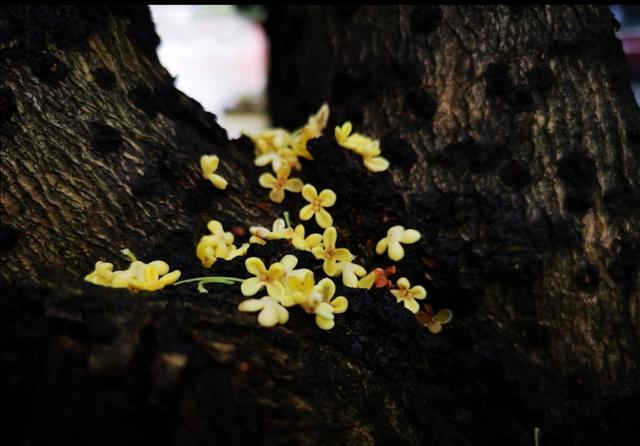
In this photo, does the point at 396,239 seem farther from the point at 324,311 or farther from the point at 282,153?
the point at 282,153

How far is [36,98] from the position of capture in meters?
1.76

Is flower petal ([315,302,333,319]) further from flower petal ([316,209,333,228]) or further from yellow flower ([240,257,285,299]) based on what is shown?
flower petal ([316,209,333,228])

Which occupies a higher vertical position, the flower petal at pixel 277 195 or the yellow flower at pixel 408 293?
the flower petal at pixel 277 195

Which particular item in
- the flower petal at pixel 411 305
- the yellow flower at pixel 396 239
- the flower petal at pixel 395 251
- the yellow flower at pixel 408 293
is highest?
the yellow flower at pixel 396 239

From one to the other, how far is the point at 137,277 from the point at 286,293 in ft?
1.41

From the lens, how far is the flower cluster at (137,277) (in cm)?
152

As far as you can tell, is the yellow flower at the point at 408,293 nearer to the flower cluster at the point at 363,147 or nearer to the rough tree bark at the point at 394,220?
the rough tree bark at the point at 394,220

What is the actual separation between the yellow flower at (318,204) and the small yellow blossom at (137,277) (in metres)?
0.54

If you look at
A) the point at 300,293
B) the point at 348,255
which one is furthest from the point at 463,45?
the point at 300,293

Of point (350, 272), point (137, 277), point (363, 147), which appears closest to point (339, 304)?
point (350, 272)

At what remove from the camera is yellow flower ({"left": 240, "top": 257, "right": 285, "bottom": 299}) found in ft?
5.06

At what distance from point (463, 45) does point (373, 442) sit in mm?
1505

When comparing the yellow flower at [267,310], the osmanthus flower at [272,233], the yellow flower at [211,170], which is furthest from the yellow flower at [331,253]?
the yellow flower at [211,170]

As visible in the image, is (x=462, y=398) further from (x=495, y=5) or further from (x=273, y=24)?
(x=273, y=24)
